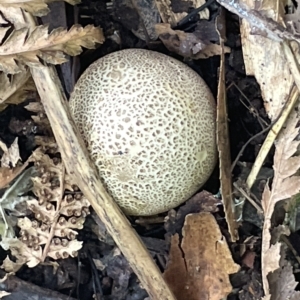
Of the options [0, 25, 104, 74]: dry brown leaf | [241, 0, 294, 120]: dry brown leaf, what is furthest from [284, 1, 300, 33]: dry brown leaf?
[0, 25, 104, 74]: dry brown leaf

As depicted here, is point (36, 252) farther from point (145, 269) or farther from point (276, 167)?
point (276, 167)

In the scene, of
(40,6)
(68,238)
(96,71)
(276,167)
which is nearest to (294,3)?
(276,167)

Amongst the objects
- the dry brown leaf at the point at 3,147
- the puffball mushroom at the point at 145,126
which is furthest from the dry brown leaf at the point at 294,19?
the dry brown leaf at the point at 3,147

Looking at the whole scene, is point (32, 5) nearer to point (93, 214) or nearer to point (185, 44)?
point (185, 44)

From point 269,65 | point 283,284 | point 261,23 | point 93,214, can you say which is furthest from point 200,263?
point 261,23

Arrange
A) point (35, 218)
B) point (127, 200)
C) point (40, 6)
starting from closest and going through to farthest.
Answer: point (40, 6) → point (127, 200) → point (35, 218)

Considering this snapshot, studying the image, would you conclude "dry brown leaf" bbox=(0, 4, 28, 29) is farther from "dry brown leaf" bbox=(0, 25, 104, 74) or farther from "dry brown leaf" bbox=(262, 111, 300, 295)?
"dry brown leaf" bbox=(262, 111, 300, 295)
